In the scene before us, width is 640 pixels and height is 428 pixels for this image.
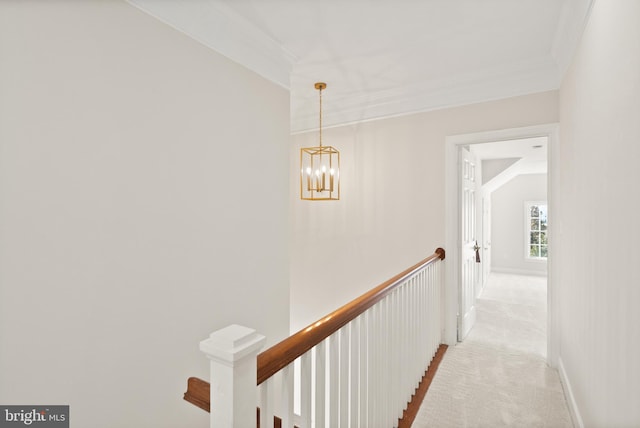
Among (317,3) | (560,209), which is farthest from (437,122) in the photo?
(317,3)

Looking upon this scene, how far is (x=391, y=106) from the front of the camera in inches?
131

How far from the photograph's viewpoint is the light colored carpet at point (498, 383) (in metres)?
1.96

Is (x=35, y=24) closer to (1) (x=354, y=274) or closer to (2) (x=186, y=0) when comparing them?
(2) (x=186, y=0)

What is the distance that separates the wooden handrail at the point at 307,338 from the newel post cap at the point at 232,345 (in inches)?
5.1

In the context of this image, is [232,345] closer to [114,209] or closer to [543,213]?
[114,209]

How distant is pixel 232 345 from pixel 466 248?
3.13 metres

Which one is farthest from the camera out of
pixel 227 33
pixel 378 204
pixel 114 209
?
pixel 378 204

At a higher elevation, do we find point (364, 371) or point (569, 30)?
point (569, 30)

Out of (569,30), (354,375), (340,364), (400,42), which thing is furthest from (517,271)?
(340,364)

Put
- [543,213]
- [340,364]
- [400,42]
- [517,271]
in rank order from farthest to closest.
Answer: [517,271] → [543,213] → [400,42] → [340,364]

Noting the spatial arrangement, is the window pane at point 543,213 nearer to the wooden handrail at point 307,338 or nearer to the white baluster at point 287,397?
the wooden handrail at point 307,338

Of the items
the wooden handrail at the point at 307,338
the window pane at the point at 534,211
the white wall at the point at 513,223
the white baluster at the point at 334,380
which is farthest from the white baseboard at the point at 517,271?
the white baluster at the point at 334,380

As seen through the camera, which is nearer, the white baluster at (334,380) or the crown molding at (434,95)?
the white baluster at (334,380)

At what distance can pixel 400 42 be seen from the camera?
2307mm
